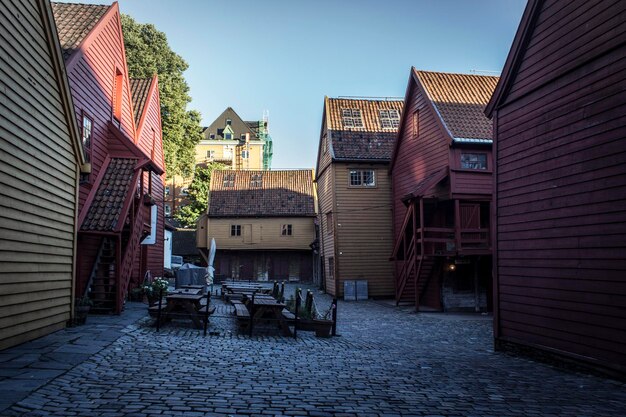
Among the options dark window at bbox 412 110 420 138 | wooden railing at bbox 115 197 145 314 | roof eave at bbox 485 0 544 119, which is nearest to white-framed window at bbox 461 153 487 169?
dark window at bbox 412 110 420 138

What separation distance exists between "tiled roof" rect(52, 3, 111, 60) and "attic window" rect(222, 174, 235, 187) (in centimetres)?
3024

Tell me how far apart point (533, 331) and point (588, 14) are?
580 centimetres

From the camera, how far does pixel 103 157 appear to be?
57.4 ft

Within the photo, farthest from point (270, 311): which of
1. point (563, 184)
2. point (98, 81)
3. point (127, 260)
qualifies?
point (98, 81)

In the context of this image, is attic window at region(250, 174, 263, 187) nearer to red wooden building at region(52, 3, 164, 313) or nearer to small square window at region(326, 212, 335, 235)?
small square window at region(326, 212, 335, 235)

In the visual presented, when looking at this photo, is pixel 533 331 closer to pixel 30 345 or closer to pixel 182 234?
pixel 30 345

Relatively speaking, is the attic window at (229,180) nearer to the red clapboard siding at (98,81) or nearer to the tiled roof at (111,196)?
the red clapboard siding at (98,81)

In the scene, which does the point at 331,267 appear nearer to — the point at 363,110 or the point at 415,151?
the point at 415,151

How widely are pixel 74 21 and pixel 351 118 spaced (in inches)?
618

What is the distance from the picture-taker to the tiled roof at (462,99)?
2062 cm

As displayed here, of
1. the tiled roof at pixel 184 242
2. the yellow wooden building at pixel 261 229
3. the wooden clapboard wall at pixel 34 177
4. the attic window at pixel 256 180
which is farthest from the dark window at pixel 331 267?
the tiled roof at pixel 184 242

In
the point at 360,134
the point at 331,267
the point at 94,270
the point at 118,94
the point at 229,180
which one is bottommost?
the point at 331,267

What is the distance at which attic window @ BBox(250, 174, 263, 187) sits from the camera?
48219 millimetres

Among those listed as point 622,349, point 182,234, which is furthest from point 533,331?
point 182,234
